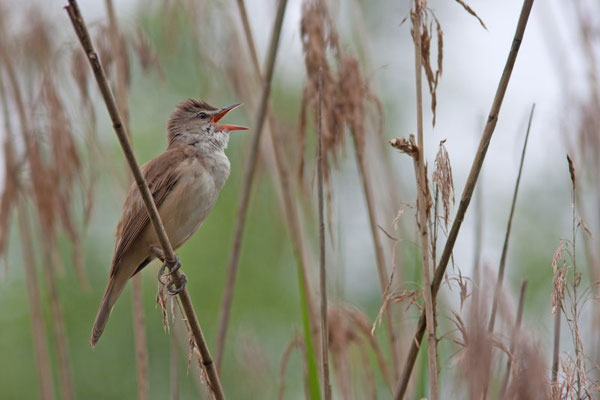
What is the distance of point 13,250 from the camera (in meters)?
7.88

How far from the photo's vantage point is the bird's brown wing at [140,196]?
338cm

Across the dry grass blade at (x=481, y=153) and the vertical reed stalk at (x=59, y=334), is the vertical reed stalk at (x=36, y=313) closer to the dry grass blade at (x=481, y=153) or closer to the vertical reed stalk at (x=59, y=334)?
the vertical reed stalk at (x=59, y=334)

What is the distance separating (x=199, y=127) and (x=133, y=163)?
2.14 metres

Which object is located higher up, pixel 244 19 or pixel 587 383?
pixel 244 19

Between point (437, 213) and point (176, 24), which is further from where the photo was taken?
point (176, 24)

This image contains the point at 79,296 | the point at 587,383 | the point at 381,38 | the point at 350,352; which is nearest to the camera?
the point at 587,383

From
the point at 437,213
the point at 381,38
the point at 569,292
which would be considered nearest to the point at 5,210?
the point at 437,213

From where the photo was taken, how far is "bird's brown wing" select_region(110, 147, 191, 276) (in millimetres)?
3383

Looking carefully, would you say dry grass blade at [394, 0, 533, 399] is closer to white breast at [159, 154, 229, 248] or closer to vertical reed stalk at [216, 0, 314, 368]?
vertical reed stalk at [216, 0, 314, 368]

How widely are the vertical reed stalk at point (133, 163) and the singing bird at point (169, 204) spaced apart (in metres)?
0.90

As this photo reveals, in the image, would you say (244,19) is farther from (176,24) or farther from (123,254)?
(123,254)

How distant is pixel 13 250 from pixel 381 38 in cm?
631

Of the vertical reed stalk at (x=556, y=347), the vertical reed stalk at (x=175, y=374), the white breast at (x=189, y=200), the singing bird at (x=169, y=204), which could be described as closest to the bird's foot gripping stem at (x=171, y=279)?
the vertical reed stalk at (x=175, y=374)

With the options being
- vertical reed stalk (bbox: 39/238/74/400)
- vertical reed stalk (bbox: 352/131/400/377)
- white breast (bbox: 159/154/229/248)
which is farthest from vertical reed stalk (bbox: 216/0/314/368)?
vertical reed stalk (bbox: 39/238/74/400)
